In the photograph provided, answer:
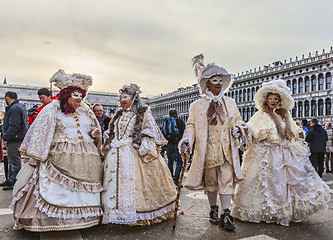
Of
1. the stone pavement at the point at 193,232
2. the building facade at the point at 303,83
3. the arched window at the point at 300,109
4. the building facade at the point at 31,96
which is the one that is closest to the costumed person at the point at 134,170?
the stone pavement at the point at 193,232

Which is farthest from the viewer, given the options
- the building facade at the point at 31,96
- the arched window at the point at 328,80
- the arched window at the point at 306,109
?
the building facade at the point at 31,96

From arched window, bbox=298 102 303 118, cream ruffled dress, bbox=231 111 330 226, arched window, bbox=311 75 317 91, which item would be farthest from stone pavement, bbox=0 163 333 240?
arched window, bbox=298 102 303 118

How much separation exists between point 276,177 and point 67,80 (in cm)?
297

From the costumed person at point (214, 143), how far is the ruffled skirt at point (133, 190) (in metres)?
0.42

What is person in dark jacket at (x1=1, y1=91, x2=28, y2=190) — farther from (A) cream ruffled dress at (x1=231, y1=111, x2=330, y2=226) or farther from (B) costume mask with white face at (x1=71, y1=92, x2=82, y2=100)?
(A) cream ruffled dress at (x1=231, y1=111, x2=330, y2=226)

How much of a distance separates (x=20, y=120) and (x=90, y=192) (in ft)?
10.5

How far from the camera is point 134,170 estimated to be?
3664 mm

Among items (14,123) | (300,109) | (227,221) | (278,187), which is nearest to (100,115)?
(14,123)

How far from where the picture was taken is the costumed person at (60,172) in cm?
318

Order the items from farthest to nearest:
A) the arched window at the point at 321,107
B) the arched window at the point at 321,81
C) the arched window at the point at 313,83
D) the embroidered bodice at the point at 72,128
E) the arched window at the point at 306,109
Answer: the arched window at the point at 306,109, the arched window at the point at 313,83, the arched window at the point at 321,81, the arched window at the point at 321,107, the embroidered bodice at the point at 72,128

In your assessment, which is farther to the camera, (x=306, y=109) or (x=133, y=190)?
(x=306, y=109)

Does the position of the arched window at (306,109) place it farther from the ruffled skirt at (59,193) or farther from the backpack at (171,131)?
the ruffled skirt at (59,193)

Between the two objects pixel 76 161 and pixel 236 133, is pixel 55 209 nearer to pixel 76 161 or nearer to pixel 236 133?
pixel 76 161

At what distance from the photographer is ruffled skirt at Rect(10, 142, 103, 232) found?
316 cm
